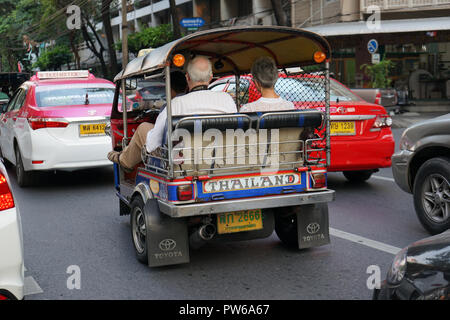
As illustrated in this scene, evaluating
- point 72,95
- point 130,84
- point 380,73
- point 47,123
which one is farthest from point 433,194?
point 380,73

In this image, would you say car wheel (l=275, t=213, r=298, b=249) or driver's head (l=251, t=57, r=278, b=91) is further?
car wheel (l=275, t=213, r=298, b=249)

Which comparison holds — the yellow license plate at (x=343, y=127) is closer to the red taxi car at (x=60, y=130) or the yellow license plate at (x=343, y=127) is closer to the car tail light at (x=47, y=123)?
the red taxi car at (x=60, y=130)

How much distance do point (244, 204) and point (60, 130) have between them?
483 centimetres

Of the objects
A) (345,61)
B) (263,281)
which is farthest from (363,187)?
(345,61)

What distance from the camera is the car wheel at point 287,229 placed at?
5344 millimetres

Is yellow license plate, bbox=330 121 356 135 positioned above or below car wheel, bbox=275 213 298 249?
above

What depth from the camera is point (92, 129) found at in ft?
28.7

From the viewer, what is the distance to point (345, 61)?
27.7 metres

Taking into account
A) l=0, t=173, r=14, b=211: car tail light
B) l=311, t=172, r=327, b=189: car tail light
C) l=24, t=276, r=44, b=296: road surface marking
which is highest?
l=0, t=173, r=14, b=211: car tail light

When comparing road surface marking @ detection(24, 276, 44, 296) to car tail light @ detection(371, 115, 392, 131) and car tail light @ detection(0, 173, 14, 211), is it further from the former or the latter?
car tail light @ detection(371, 115, 392, 131)

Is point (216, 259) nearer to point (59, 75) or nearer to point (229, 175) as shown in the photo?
point (229, 175)

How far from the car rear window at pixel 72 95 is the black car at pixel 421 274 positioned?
22.4 ft

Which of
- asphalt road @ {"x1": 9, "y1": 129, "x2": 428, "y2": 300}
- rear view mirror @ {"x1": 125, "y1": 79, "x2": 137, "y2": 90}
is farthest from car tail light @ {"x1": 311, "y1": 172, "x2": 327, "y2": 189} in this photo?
rear view mirror @ {"x1": 125, "y1": 79, "x2": 137, "y2": 90}

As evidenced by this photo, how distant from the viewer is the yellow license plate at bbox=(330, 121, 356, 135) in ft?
25.8
